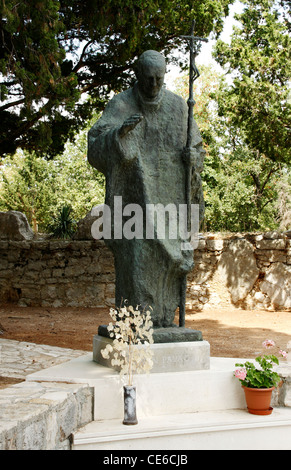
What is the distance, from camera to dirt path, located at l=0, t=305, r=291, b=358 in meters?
7.26

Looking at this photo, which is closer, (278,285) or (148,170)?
(148,170)

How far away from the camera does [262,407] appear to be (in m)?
3.81

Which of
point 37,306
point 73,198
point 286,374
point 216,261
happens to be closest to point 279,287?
point 216,261

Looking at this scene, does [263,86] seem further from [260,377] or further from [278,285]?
[260,377]

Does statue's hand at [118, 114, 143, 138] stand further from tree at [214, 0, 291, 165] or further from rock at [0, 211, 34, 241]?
rock at [0, 211, 34, 241]

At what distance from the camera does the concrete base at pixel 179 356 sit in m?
3.81

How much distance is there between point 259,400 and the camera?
12.5 ft

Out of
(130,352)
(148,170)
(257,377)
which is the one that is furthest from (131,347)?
(148,170)

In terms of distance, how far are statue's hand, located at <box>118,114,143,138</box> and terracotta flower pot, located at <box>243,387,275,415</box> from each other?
217 centimetres

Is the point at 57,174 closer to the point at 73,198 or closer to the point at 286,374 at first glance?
the point at 73,198

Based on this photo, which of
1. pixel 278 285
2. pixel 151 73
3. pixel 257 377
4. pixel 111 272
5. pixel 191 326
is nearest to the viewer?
pixel 257 377

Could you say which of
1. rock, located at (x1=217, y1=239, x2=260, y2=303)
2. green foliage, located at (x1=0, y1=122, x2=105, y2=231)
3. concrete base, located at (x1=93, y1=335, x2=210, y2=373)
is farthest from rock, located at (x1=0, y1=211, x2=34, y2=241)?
green foliage, located at (x1=0, y1=122, x2=105, y2=231)

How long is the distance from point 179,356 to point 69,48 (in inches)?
299

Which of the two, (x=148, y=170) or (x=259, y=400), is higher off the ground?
(x=148, y=170)
